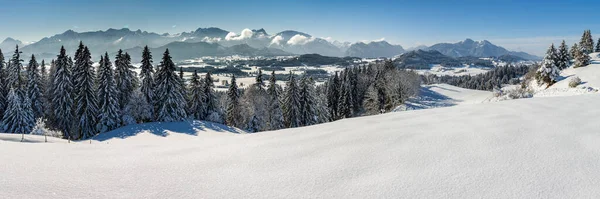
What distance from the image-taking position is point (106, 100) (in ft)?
122

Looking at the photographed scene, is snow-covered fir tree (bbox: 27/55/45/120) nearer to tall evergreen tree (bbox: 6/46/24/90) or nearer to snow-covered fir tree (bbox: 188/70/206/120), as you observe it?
tall evergreen tree (bbox: 6/46/24/90)

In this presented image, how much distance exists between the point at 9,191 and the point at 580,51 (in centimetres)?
7440

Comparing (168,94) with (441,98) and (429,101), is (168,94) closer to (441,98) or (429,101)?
(429,101)

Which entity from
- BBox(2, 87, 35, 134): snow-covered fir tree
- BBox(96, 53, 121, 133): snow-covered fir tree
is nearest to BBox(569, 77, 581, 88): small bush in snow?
BBox(96, 53, 121, 133): snow-covered fir tree

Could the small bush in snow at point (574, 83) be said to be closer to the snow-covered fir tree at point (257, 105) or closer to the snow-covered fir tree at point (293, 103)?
the snow-covered fir tree at point (293, 103)

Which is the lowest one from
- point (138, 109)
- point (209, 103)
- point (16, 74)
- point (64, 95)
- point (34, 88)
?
point (138, 109)

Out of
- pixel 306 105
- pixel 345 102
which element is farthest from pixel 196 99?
pixel 345 102

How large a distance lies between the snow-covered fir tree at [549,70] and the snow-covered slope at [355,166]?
4853 centimetres

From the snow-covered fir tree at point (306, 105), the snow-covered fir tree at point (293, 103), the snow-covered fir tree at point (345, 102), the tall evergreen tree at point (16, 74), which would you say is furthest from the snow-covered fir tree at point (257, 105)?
the tall evergreen tree at point (16, 74)

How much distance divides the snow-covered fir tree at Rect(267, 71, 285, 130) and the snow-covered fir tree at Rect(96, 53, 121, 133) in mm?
20447

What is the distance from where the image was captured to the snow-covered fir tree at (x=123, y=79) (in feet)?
137

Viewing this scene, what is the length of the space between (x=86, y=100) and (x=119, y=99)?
4.52m

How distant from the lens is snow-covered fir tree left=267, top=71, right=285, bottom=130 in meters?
45.6

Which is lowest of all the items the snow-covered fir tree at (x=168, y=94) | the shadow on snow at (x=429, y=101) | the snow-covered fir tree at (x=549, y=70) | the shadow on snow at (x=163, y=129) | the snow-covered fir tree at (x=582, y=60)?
the shadow on snow at (x=163, y=129)
